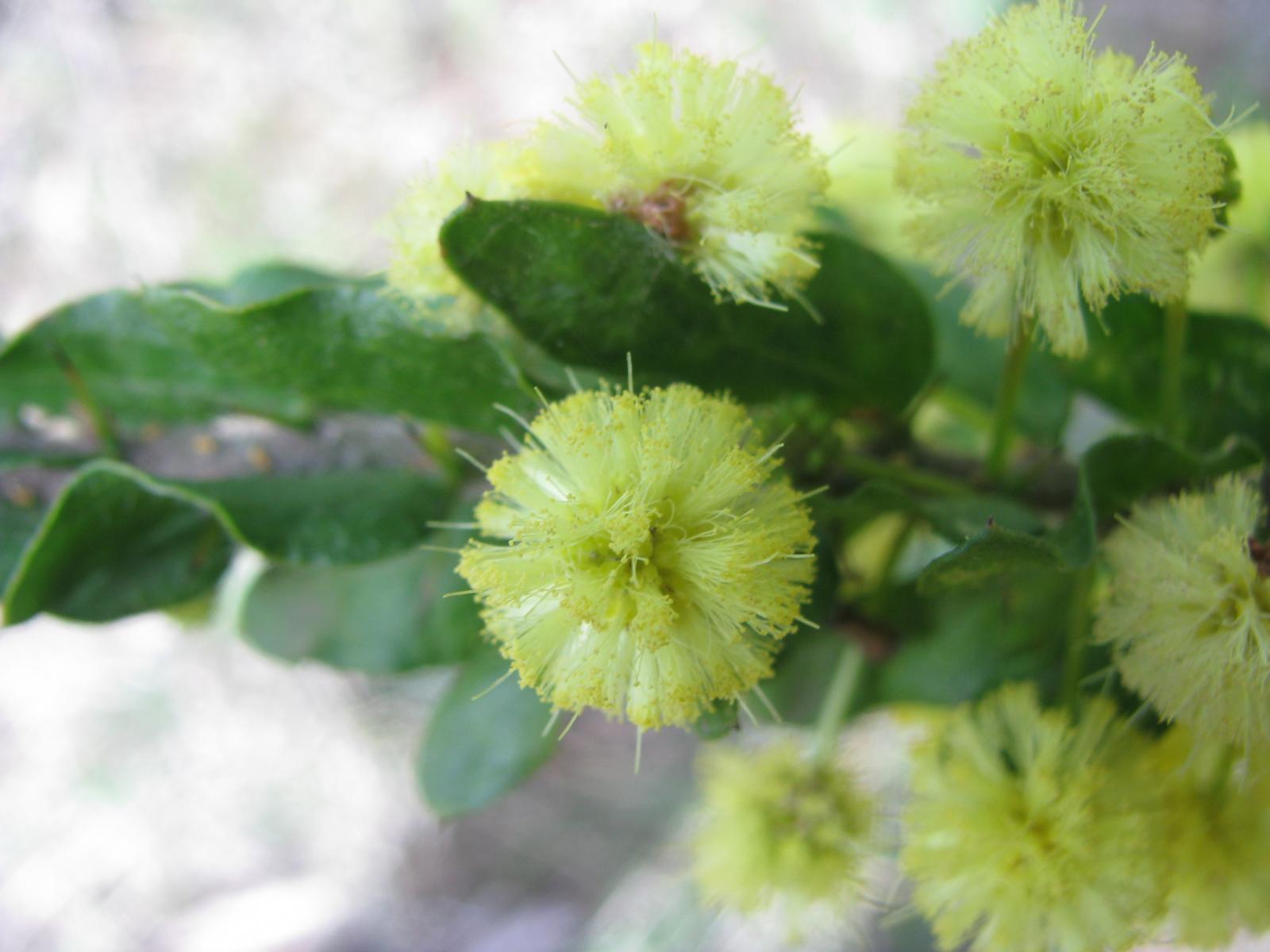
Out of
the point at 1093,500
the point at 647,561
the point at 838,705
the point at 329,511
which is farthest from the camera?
the point at 838,705

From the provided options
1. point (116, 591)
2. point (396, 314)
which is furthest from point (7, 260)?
point (396, 314)

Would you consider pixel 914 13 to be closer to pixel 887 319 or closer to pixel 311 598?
pixel 887 319

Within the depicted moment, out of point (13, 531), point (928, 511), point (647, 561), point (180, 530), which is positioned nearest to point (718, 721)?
point (647, 561)

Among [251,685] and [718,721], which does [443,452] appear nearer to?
[718,721]

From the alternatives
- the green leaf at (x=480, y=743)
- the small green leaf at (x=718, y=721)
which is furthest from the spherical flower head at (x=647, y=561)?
the green leaf at (x=480, y=743)

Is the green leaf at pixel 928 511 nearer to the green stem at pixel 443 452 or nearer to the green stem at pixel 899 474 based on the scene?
the green stem at pixel 899 474

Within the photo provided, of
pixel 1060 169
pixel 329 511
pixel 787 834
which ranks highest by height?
pixel 1060 169
